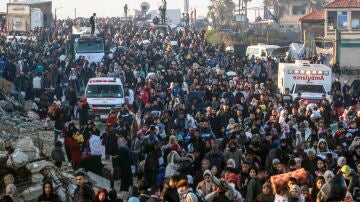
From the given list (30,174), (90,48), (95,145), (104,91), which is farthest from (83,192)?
(90,48)

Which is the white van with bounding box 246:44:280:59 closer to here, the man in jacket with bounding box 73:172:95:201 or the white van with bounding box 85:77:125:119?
the white van with bounding box 85:77:125:119

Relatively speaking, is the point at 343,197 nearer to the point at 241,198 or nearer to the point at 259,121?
the point at 241,198

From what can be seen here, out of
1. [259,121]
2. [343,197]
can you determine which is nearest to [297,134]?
[259,121]

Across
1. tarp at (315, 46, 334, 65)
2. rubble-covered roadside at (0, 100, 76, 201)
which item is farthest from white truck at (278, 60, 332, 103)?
rubble-covered roadside at (0, 100, 76, 201)

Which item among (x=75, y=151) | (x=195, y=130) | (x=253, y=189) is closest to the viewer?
(x=253, y=189)

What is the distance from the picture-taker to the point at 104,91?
34.2 metres

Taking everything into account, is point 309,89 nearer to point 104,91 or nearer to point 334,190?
point 104,91

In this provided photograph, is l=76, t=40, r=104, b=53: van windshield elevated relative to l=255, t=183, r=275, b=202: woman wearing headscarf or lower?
elevated

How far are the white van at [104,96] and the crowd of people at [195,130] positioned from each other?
0.53 metres

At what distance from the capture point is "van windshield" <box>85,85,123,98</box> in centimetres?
3400

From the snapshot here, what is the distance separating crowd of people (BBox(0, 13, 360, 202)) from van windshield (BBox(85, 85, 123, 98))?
1.48 feet

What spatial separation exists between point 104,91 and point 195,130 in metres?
12.9

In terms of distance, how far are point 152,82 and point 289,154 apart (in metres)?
16.1

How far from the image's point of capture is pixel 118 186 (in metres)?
22.4
